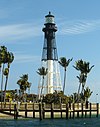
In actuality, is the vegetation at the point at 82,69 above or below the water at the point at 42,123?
above

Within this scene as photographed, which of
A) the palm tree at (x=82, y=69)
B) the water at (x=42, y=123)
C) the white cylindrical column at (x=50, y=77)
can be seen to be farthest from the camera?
the white cylindrical column at (x=50, y=77)

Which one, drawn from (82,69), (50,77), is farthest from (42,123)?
(50,77)

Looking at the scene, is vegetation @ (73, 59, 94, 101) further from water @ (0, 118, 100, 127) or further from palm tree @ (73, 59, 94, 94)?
water @ (0, 118, 100, 127)

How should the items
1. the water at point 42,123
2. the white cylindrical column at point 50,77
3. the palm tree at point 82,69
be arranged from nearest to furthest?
the water at point 42,123
the palm tree at point 82,69
the white cylindrical column at point 50,77

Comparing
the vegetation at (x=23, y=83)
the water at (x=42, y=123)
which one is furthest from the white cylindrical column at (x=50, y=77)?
the water at (x=42, y=123)

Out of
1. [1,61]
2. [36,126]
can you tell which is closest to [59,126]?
[36,126]

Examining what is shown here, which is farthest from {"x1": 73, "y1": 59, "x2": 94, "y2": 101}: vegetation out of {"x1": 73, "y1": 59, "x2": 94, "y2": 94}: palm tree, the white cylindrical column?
the white cylindrical column

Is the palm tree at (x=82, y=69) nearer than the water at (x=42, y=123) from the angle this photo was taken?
No

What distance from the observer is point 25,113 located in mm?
84562

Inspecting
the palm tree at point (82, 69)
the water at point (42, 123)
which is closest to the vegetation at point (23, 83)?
the palm tree at point (82, 69)

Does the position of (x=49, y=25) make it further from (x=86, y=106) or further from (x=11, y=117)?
(x=11, y=117)

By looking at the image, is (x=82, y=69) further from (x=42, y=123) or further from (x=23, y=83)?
(x=42, y=123)

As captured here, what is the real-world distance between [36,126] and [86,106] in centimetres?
3496

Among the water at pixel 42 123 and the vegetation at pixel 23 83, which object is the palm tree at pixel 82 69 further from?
the water at pixel 42 123
